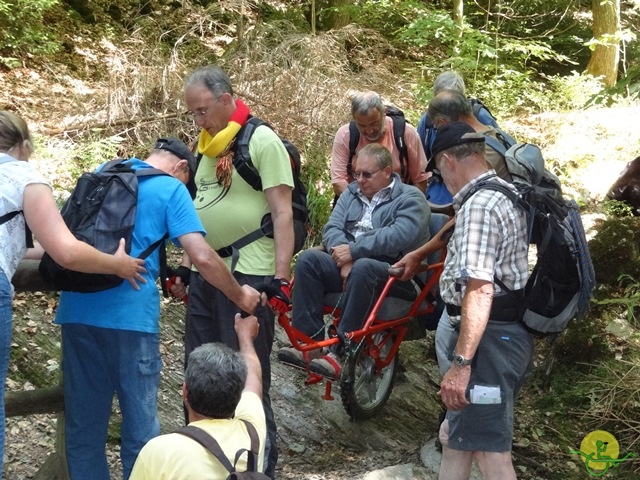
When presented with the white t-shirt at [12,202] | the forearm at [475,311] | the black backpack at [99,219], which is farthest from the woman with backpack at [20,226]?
the forearm at [475,311]

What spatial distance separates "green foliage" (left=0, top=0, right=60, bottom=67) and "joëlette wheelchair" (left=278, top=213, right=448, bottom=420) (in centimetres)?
695

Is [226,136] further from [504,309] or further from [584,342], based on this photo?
[584,342]

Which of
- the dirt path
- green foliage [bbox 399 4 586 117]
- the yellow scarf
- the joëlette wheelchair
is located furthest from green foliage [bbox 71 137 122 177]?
green foliage [bbox 399 4 586 117]

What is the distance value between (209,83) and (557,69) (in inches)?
519

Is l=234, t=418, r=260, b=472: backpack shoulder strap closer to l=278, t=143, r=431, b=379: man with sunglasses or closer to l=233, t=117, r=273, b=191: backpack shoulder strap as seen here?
l=233, t=117, r=273, b=191: backpack shoulder strap

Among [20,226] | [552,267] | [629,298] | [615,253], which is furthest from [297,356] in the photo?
[615,253]

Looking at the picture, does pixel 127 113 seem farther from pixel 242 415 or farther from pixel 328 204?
pixel 242 415

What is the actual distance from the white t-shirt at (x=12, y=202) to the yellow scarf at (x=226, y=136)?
113 centimetres

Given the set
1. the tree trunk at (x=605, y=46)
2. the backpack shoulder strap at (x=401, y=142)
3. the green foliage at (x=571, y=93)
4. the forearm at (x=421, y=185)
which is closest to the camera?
the backpack shoulder strap at (x=401, y=142)

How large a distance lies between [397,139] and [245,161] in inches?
87.2

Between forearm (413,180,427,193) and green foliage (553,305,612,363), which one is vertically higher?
forearm (413,180,427,193)

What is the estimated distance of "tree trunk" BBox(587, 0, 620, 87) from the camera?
13.6 meters

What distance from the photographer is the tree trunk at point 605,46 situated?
13648 mm

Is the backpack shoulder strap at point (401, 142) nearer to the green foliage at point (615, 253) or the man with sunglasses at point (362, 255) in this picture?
the man with sunglasses at point (362, 255)
